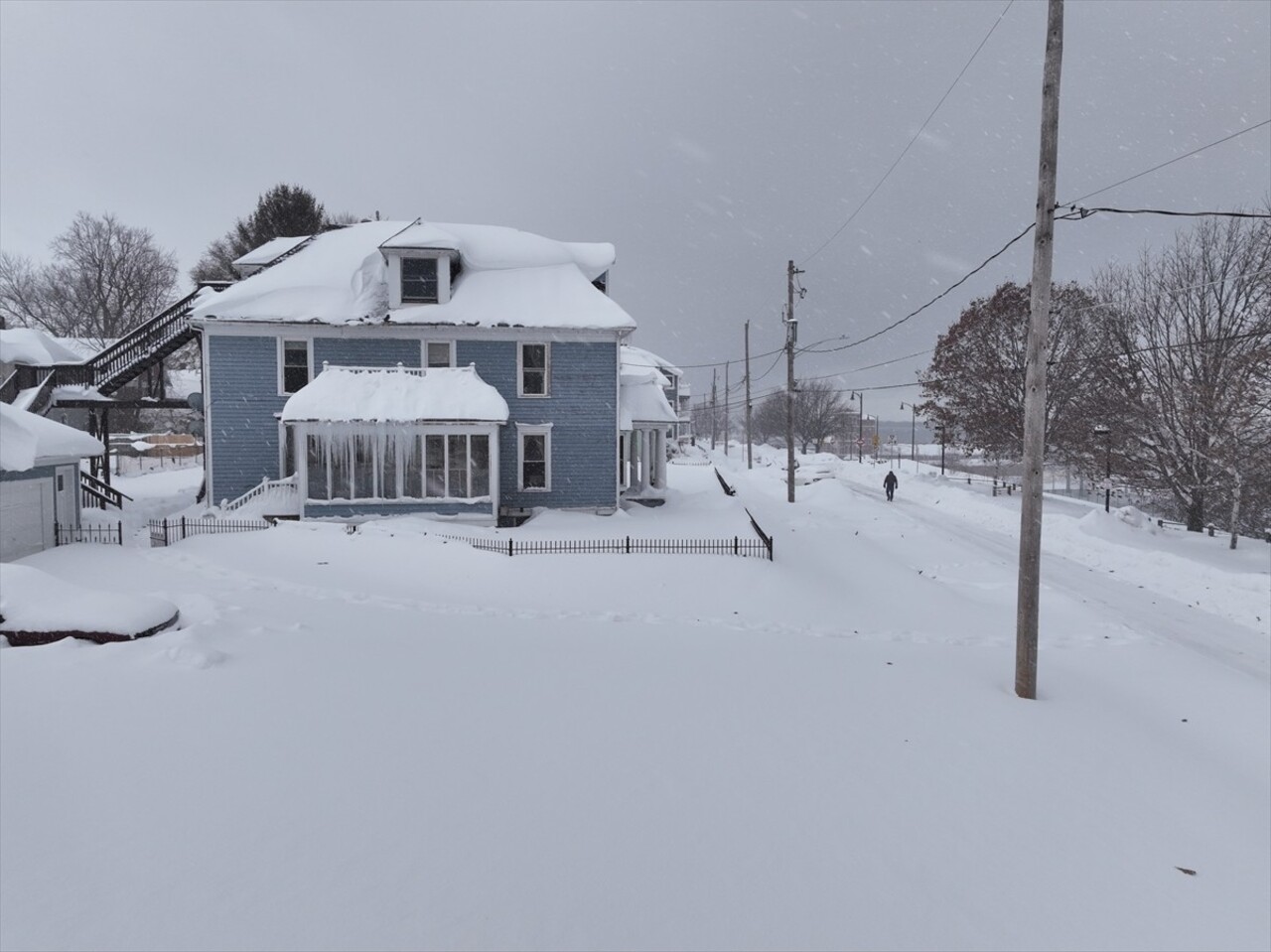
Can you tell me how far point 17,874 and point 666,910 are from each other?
3.77 m

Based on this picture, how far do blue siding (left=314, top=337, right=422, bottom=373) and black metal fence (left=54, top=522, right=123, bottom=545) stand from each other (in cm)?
728

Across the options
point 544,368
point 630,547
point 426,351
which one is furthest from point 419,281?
point 630,547

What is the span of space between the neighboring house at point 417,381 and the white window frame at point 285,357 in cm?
4

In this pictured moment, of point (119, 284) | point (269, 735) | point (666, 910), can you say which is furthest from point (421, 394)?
point (119, 284)

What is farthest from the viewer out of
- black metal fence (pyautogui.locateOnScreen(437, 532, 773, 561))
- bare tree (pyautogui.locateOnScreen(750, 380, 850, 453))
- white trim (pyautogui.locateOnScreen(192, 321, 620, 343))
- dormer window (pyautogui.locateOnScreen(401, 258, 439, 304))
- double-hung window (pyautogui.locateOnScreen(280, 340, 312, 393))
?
bare tree (pyautogui.locateOnScreen(750, 380, 850, 453))

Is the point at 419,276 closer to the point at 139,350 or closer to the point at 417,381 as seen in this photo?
the point at 417,381

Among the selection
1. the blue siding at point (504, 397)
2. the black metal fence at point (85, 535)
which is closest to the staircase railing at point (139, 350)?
the blue siding at point (504, 397)

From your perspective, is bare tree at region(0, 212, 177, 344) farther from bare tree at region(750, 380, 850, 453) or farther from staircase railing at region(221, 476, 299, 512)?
bare tree at region(750, 380, 850, 453)

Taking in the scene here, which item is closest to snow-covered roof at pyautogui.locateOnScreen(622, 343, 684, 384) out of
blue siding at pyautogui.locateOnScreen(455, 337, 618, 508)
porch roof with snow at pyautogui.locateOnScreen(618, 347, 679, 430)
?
porch roof with snow at pyautogui.locateOnScreen(618, 347, 679, 430)

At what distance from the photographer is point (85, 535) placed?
54.6ft

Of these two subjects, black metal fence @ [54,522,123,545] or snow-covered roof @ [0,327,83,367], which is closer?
black metal fence @ [54,522,123,545]

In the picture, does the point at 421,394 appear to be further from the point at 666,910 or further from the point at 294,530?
the point at 666,910

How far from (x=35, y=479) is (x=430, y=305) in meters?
11.3

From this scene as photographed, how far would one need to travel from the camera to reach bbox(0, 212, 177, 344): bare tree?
45750 mm
